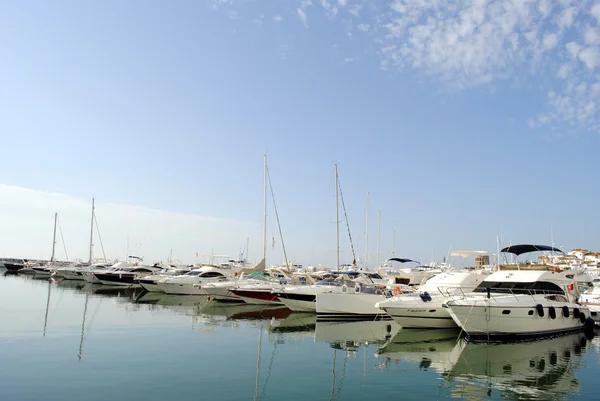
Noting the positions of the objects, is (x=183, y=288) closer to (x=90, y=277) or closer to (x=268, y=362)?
(x=90, y=277)

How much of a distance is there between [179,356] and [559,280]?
1866 cm

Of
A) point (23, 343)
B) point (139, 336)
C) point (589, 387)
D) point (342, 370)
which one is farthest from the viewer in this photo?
point (139, 336)

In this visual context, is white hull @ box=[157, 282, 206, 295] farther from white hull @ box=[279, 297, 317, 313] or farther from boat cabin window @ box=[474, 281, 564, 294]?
boat cabin window @ box=[474, 281, 564, 294]

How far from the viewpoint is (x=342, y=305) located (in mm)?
26656

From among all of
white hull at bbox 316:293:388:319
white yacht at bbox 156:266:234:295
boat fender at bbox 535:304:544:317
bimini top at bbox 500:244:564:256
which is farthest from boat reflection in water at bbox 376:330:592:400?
white yacht at bbox 156:266:234:295

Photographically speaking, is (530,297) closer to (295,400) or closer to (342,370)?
(342,370)

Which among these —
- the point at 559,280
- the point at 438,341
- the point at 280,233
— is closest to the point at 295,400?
the point at 438,341

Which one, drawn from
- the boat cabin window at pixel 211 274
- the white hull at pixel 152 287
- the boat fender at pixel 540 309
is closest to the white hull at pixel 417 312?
the boat fender at pixel 540 309

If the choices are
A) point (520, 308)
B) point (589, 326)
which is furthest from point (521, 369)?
point (589, 326)

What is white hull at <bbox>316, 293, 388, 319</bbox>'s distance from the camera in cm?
2658

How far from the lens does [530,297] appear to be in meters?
21.3

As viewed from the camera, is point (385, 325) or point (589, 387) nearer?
point (589, 387)

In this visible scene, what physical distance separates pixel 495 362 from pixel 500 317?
13.0 ft

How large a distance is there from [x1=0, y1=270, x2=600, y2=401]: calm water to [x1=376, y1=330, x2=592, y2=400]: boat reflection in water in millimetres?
42
